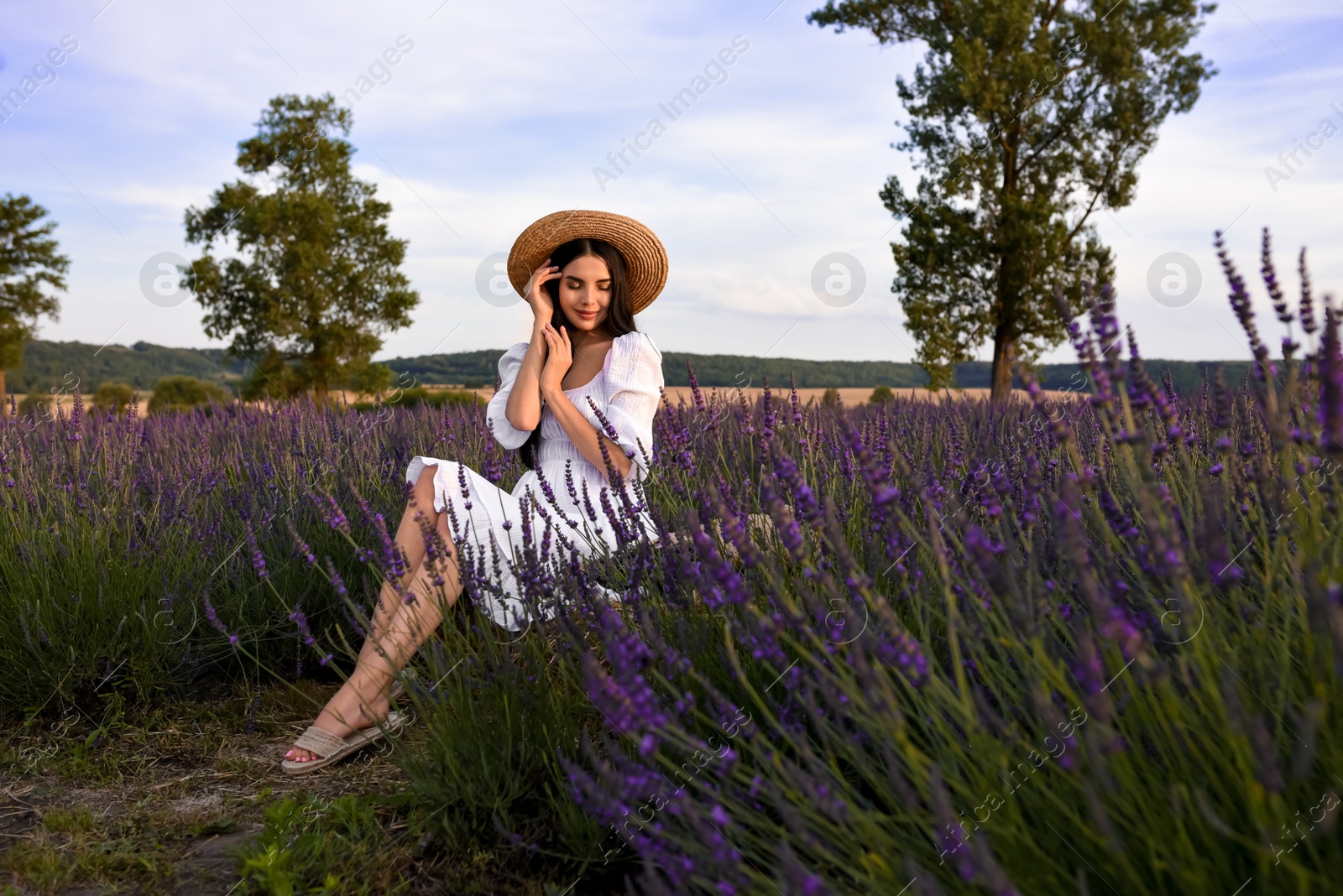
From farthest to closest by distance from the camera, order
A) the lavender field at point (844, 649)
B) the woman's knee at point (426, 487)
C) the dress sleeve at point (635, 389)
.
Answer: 1. the dress sleeve at point (635, 389)
2. the woman's knee at point (426, 487)
3. the lavender field at point (844, 649)

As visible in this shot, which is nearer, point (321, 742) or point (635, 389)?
point (321, 742)

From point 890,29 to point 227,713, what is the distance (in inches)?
785

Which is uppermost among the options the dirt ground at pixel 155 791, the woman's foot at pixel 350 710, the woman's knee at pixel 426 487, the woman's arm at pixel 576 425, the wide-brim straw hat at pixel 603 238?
the wide-brim straw hat at pixel 603 238

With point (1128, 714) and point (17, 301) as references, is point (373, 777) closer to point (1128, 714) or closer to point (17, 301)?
point (1128, 714)

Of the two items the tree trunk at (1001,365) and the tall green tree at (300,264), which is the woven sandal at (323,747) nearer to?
the tree trunk at (1001,365)

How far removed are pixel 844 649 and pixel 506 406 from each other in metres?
2.07

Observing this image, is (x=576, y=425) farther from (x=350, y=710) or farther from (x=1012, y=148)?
(x=1012, y=148)

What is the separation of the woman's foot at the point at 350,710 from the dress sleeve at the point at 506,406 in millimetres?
1081

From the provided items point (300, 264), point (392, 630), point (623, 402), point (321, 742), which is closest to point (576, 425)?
point (623, 402)

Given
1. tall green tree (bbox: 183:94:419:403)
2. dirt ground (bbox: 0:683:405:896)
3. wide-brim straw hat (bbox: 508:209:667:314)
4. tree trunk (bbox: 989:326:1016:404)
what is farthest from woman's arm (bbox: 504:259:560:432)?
tall green tree (bbox: 183:94:419:403)

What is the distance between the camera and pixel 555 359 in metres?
3.27

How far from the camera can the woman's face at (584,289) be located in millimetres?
3447

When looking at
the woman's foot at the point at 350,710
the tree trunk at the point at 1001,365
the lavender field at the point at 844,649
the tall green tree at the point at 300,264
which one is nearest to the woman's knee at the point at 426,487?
the lavender field at the point at 844,649

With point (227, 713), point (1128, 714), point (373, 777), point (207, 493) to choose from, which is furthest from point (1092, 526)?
point (207, 493)
